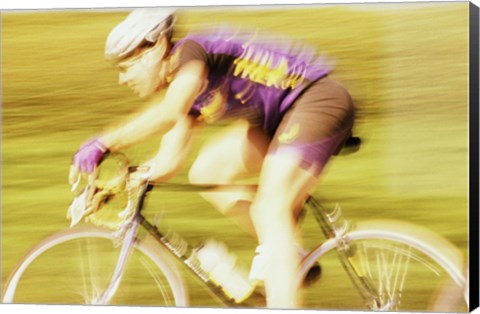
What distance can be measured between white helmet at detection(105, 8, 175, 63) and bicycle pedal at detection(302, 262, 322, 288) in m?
1.79

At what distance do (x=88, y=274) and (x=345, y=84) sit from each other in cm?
214

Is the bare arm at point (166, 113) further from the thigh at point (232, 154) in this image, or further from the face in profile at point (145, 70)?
the thigh at point (232, 154)

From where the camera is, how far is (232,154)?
10367 mm

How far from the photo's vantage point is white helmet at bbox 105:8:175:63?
1054 centimetres

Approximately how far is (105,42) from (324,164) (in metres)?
1.69

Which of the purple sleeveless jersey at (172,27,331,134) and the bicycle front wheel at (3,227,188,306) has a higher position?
the purple sleeveless jersey at (172,27,331,134)

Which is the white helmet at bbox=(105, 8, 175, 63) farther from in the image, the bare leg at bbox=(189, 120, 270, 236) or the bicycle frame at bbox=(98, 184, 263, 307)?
the bicycle frame at bbox=(98, 184, 263, 307)

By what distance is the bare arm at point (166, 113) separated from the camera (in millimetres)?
10461

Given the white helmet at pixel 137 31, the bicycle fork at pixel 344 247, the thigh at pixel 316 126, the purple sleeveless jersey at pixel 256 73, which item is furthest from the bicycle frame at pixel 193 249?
the white helmet at pixel 137 31

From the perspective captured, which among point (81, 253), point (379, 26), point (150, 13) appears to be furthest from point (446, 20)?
point (81, 253)

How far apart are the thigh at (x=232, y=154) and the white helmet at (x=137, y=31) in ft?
2.55

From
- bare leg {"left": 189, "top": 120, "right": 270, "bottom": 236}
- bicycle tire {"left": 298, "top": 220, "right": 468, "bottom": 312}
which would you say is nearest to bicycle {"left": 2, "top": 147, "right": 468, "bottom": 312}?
bicycle tire {"left": 298, "top": 220, "right": 468, "bottom": 312}

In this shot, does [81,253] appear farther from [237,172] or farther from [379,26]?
[379,26]

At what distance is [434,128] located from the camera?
10.1m
